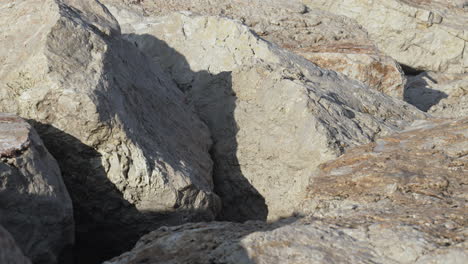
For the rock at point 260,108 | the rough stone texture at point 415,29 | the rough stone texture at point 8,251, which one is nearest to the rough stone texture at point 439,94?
the rough stone texture at point 415,29

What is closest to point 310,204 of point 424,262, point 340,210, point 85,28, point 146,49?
point 340,210

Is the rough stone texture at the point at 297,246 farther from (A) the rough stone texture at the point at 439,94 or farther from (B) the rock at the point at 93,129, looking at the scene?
(A) the rough stone texture at the point at 439,94

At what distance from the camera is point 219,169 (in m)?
4.56

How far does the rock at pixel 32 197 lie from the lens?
285 cm

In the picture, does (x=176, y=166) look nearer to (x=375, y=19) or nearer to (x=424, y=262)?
(x=424, y=262)

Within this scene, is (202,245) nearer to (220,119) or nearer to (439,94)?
(220,119)

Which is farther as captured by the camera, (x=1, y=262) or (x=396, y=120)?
(x=396, y=120)

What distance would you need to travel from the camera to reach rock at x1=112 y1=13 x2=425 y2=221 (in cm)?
428

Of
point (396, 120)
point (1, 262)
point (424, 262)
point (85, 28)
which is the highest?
point (85, 28)

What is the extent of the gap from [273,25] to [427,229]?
214 inches

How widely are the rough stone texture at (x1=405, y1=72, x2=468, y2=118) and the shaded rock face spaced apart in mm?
3741

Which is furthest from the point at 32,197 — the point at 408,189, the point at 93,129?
the point at 408,189

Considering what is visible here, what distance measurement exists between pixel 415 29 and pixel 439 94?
5.31 feet

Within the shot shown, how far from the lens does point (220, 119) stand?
4773mm
